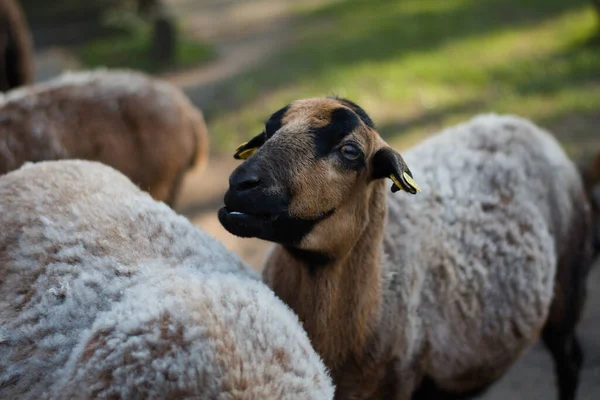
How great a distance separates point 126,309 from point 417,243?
175cm

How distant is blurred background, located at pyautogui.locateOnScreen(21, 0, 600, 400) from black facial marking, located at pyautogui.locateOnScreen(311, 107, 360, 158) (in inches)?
143

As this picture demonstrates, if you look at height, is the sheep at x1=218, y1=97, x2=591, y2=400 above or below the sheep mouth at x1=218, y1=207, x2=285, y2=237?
below

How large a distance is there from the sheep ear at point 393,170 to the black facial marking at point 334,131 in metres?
0.20

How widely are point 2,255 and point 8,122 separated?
281 cm

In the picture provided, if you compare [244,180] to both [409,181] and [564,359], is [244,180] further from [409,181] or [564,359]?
[564,359]

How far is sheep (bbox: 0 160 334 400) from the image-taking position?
2.33 metres

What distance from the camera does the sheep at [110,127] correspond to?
5320 millimetres

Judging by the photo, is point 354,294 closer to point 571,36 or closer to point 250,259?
point 250,259

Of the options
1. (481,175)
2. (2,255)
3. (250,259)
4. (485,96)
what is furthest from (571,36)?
(2,255)

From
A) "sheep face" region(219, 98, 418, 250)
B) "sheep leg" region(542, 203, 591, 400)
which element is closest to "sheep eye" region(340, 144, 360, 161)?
"sheep face" region(219, 98, 418, 250)

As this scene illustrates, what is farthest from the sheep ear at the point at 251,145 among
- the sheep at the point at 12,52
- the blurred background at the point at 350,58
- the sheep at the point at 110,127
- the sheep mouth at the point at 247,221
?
the sheep at the point at 12,52

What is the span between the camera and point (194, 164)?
6.40m

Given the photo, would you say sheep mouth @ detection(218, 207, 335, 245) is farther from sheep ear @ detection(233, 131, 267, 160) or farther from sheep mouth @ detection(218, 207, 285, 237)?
sheep ear @ detection(233, 131, 267, 160)

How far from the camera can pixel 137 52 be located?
1323 cm
